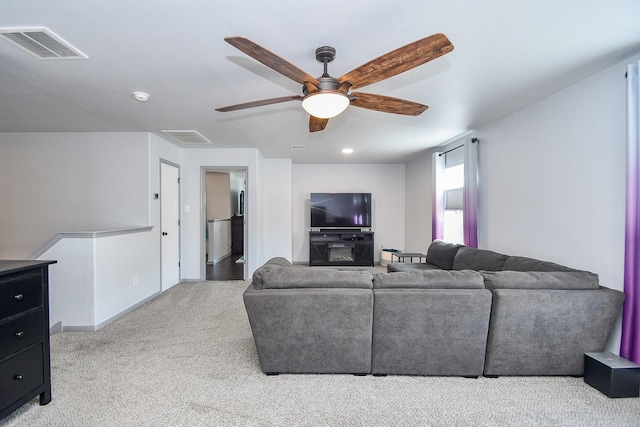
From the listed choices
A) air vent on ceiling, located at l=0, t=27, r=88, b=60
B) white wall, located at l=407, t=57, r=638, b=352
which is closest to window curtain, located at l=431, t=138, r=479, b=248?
white wall, located at l=407, t=57, r=638, b=352

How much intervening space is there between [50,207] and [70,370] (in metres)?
2.93

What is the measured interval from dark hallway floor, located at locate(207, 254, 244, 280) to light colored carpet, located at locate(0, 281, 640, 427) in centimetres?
279

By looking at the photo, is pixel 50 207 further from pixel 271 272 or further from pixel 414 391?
pixel 414 391

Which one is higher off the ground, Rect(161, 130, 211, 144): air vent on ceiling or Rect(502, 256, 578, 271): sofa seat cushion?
Rect(161, 130, 211, 144): air vent on ceiling

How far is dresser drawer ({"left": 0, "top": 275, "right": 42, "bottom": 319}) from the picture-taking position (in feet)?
5.42

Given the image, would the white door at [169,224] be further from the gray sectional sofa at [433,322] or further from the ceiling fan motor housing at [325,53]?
the ceiling fan motor housing at [325,53]

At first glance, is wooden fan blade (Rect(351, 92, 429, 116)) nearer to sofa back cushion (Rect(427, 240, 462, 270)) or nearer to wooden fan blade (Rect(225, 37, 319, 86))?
wooden fan blade (Rect(225, 37, 319, 86))

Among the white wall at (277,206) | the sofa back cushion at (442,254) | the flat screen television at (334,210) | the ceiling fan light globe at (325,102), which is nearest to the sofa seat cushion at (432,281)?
the ceiling fan light globe at (325,102)

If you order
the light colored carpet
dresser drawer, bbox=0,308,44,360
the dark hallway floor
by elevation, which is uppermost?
dresser drawer, bbox=0,308,44,360

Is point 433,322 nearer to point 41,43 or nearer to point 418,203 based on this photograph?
point 41,43

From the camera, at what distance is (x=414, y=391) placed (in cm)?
201

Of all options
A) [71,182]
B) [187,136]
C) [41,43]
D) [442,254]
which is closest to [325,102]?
[41,43]

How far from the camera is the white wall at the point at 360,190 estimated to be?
6.84 m

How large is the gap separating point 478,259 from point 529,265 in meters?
0.71
